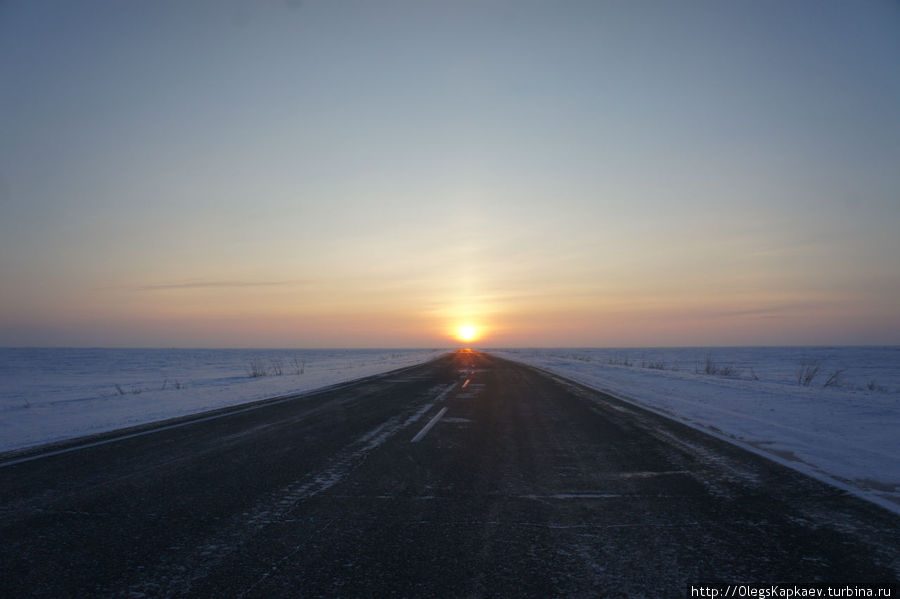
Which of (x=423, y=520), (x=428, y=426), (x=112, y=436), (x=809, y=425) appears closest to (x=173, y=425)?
(x=112, y=436)

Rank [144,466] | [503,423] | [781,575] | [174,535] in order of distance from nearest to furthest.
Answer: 1. [781,575]
2. [174,535]
3. [144,466]
4. [503,423]

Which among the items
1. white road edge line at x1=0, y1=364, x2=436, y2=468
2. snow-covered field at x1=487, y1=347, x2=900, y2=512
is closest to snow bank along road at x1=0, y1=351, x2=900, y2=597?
white road edge line at x1=0, y1=364, x2=436, y2=468

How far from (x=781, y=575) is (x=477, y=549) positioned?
1.91 metres

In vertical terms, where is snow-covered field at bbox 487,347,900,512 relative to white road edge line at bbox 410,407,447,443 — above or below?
above

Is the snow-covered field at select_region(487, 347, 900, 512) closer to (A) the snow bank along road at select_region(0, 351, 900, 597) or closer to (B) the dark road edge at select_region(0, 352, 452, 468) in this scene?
(A) the snow bank along road at select_region(0, 351, 900, 597)

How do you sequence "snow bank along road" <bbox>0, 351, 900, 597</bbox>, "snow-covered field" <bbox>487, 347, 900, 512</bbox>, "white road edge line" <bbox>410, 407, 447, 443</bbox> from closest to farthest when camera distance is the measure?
1. "snow bank along road" <bbox>0, 351, 900, 597</bbox>
2. "snow-covered field" <bbox>487, 347, 900, 512</bbox>
3. "white road edge line" <bbox>410, 407, 447, 443</bbox>

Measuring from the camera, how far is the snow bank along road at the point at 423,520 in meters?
2.97

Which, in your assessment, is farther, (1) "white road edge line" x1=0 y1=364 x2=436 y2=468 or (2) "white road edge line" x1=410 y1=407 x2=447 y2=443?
(2) "white road edge line" x1=410 y1=407 x2=447 y2=443

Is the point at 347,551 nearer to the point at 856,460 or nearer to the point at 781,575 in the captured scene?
the point at 781,575

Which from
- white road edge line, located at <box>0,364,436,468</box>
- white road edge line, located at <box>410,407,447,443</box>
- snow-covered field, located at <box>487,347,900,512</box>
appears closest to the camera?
snow-covered field, located at <box>487,347,900,512</box>

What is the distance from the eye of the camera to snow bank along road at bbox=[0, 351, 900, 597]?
2.97 meters

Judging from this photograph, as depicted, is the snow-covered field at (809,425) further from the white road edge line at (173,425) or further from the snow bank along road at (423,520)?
the white road edge line at (173,425)

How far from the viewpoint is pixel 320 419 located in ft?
32.0

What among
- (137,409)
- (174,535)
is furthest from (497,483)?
(137,409)
